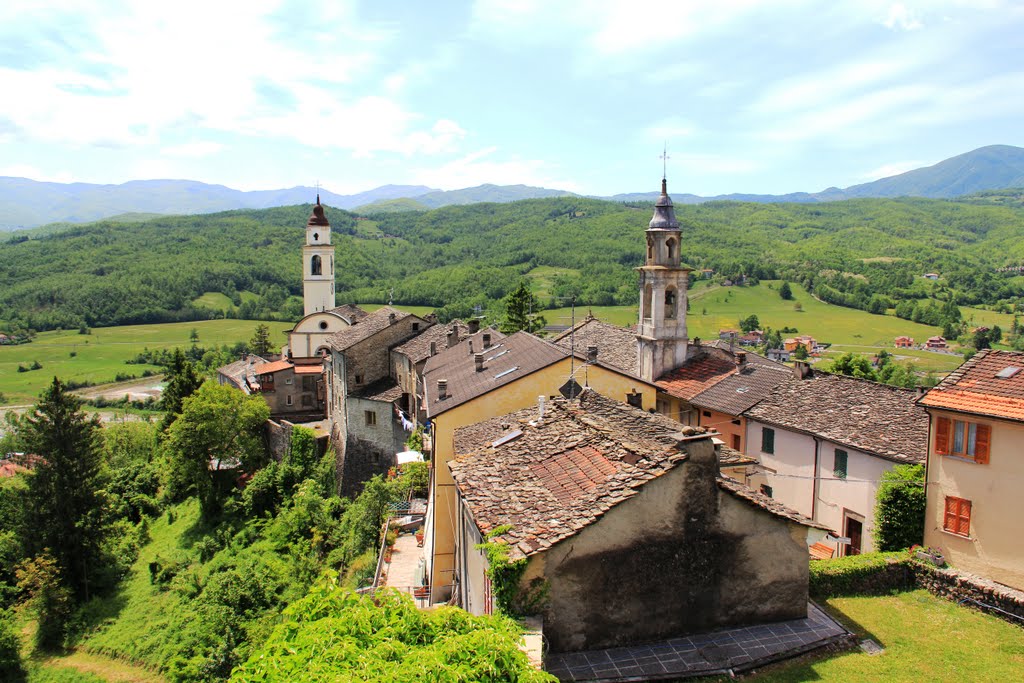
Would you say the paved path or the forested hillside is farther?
the forested hillside

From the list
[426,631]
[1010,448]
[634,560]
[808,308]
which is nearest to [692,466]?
[634,560]

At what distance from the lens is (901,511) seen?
20672 mm

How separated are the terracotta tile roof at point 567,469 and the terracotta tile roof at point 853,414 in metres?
12.5

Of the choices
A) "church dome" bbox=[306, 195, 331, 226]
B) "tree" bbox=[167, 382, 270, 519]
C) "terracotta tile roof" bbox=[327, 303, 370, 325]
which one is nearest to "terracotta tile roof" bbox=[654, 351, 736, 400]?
"tree" bbox=[167, 382, 270, 519]

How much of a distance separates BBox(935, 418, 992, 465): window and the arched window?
65.8ft

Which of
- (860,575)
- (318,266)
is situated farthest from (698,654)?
(318,266)

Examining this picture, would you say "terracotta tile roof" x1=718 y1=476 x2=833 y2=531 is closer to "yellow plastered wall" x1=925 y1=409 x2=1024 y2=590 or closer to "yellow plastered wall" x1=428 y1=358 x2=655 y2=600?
"yellow plastered wall" x1=925 y1=409 x2=1024 y2=590

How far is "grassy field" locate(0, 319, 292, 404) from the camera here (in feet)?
390

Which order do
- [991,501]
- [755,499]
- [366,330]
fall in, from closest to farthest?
[755,499] → [991,501] → [366,330]

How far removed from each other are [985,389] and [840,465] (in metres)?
7.97

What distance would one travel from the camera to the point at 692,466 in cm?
1239

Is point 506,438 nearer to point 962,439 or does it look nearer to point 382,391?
point 962,439

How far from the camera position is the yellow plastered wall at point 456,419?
72.3ft

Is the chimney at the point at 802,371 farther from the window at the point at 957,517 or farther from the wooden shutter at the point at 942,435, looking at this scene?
the window at the point at 957,517
